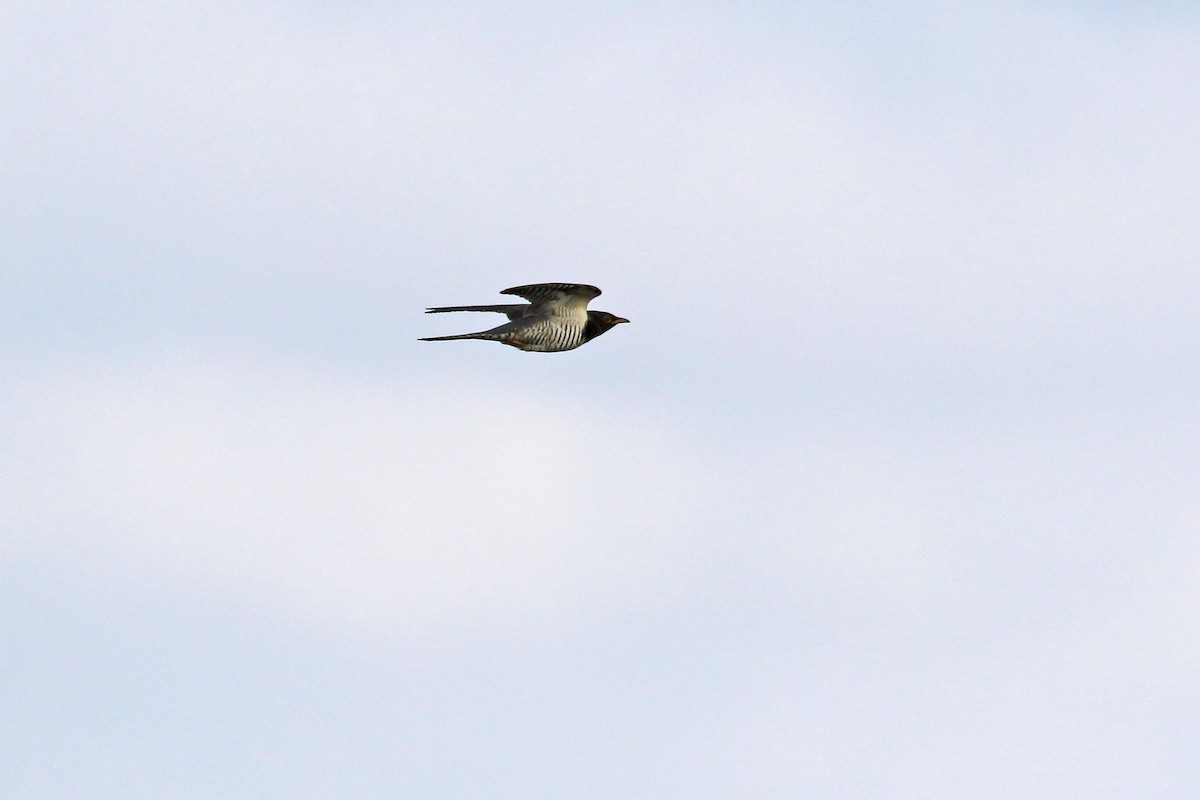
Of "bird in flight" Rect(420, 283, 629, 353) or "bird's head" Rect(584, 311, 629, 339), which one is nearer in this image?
"bird in flight" Rect(420, 283, 629, 353)

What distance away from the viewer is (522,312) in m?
28.1

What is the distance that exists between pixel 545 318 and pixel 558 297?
26.3 inches

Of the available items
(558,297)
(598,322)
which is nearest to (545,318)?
(558,297)

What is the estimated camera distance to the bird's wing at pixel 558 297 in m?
26.8

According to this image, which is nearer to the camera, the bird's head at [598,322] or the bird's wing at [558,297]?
the bird's wing at [558,297]

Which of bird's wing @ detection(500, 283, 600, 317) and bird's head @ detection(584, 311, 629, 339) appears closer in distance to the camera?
bird's wing @ detection(500, 283, 600, 317)

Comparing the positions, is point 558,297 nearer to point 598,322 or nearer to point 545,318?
point 545,318

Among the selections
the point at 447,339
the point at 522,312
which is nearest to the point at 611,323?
the point at 522,312

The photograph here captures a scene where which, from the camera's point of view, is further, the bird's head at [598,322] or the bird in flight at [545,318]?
the bird's head at [598,322]

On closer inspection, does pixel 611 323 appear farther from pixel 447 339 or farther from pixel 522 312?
pixel 447 339

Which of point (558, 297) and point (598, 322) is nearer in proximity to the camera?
point (558, 297)

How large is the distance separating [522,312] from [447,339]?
269cm

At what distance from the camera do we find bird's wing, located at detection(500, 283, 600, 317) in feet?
87.9

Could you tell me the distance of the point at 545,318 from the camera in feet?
92.1
